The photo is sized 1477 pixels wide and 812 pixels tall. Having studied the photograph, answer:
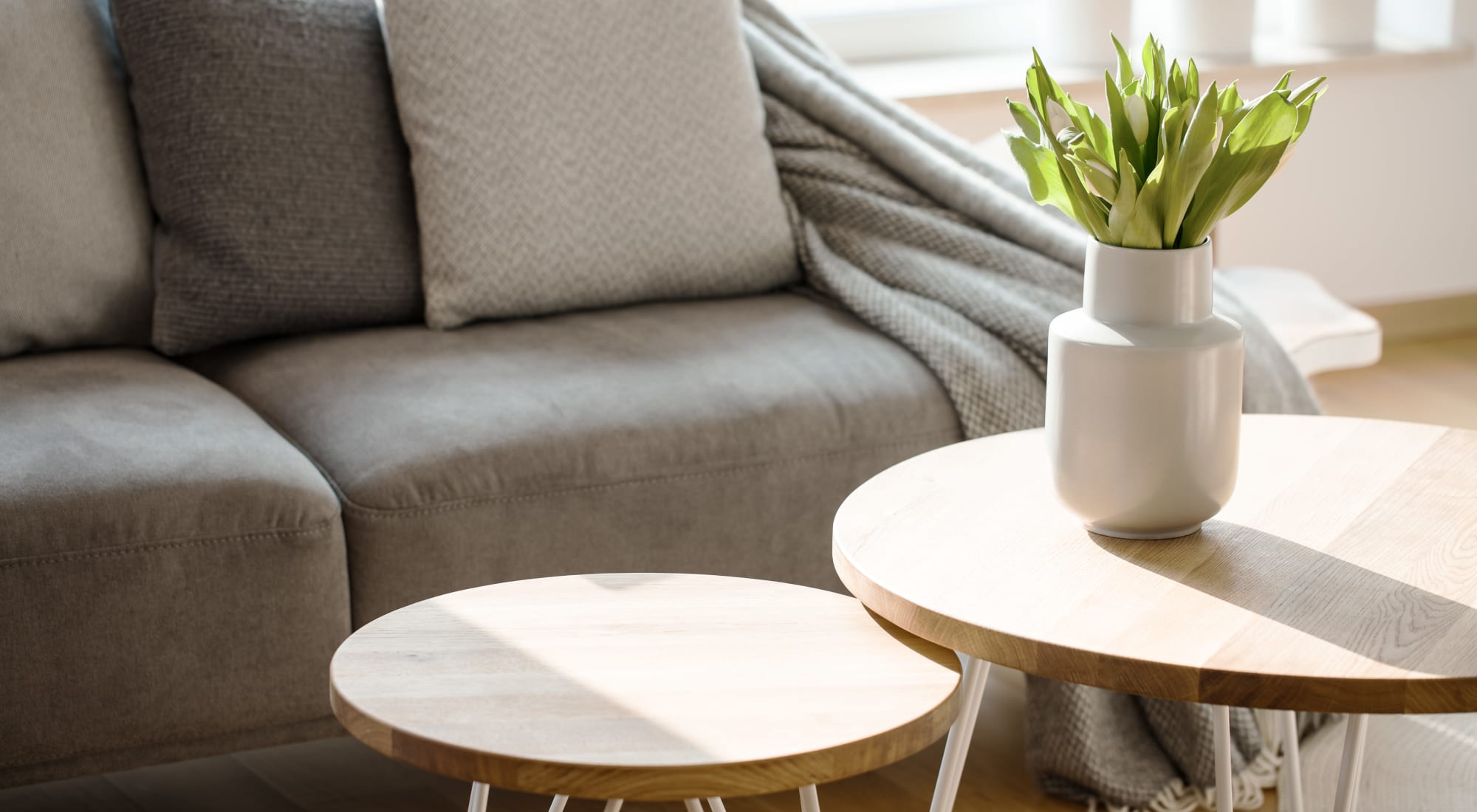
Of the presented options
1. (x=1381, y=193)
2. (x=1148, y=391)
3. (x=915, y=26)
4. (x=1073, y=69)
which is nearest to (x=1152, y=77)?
(x=1148, y=391)

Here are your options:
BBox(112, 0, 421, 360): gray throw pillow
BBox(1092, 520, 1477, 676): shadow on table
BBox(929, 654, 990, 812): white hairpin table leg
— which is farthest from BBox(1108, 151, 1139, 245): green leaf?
BBox(112, 0, 421, 360): gray throw pillow

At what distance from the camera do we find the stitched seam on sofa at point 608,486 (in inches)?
62.7

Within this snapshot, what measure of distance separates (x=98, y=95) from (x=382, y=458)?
750mm

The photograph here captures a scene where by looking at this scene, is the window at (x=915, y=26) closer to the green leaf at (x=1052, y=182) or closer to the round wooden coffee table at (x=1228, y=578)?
the round wooden coffee table at (x=1228, y=578)

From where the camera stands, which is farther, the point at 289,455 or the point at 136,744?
the point at 289,455

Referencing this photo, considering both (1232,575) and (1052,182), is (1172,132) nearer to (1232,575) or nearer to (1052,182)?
(1052,182)

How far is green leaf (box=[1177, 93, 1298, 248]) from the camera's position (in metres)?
1.08

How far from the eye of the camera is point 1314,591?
3.51 feet

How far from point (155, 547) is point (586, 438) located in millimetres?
448

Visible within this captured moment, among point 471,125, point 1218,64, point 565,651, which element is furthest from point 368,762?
point 1218,64

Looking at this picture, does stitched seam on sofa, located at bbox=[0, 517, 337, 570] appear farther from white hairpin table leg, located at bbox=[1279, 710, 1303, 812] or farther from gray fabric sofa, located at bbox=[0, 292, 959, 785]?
white hairpin table leg, located at bbox=[1279, 710, 1303, 812]

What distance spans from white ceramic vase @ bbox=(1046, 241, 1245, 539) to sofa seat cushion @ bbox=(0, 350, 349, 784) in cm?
78

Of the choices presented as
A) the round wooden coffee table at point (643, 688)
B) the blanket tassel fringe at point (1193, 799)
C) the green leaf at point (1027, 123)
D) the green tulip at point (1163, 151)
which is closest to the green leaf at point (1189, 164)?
the green tulip at point (1163, 151)

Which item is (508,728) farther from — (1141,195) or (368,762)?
(368,762)
